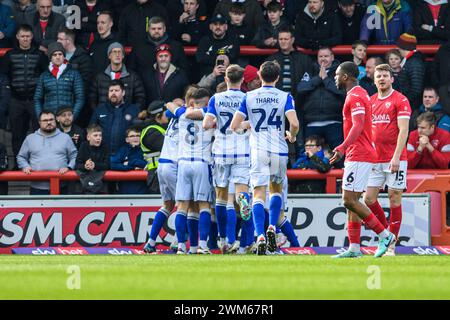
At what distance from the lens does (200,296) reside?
31.2 ft

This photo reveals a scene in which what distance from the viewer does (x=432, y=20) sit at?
21953mm

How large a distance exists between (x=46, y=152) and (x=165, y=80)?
8.01 feet

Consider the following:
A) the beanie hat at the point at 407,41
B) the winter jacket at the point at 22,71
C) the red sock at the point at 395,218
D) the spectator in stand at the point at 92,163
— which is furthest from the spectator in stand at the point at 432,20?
the red sock at the point at 395,218

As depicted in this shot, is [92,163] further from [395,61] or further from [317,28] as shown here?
[395,61]

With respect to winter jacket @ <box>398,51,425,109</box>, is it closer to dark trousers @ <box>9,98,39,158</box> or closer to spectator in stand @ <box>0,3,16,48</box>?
dark trousers @ <box>9,98,39,158</box>

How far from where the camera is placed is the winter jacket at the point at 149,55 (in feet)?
69.8

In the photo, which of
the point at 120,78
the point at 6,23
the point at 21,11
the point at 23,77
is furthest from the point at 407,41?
the point at 6,23

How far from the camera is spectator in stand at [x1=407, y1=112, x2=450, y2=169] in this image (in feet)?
Result: 63.5

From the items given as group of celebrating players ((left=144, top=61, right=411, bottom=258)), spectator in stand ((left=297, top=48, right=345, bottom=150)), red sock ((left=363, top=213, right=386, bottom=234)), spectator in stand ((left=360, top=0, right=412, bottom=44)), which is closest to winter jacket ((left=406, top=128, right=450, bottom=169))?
spectator in stand ((left=297, top=48, right=345, bottom=150))

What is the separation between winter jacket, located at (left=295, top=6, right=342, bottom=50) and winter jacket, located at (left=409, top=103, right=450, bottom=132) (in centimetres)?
197

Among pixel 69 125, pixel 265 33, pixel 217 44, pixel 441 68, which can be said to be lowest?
pixel 69 125

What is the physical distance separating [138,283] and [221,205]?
6.55 m
